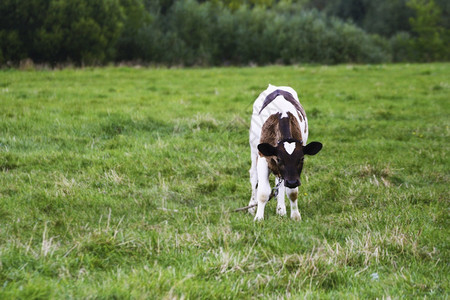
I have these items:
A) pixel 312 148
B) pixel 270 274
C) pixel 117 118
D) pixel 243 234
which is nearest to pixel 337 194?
pixel 312 148

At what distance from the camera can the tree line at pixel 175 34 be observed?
3453 cm

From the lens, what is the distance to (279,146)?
19.2 feet

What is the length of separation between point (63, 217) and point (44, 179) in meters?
2.02

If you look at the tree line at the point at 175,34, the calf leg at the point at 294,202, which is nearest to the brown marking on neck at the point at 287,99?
the calf leg at the point at 294,202

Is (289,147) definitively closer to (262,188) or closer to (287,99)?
(262,188)

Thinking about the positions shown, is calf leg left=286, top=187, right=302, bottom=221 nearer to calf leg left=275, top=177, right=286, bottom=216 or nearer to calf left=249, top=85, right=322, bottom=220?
calf left=249, top=85, right=322, bottom=220

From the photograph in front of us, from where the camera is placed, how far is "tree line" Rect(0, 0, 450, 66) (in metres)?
34.5

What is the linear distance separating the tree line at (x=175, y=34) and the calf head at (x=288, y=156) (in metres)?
32.1

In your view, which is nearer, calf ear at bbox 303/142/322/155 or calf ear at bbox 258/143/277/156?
calf ear at bbox 258/143/277/156

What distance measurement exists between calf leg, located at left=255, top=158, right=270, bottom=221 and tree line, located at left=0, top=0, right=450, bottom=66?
3159 cm

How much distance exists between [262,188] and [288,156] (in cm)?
82

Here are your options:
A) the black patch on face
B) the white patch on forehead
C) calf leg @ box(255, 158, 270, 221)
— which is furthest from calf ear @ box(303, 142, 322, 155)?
the black patch on face

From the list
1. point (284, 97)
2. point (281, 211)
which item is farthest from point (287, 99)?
point (281, 211)

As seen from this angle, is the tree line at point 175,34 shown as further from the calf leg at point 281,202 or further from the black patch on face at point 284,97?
the calf leg at point 281,202
